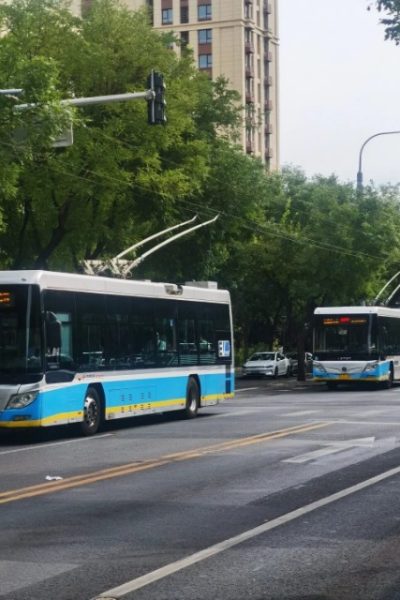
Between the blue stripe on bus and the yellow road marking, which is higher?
the blue stripe on bus

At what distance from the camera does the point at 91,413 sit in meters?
22.8

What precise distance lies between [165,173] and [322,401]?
917cm

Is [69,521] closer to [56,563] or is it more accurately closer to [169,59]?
[56,563]

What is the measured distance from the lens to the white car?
5941 centimetres

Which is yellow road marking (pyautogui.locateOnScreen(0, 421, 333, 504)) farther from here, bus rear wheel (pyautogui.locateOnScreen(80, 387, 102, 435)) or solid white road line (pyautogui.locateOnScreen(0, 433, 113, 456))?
bus rear wheel (pyautogui.locateOnScreen(80, 387, 102, 435))

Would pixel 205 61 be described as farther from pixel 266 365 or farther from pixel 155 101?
pixel 155 101

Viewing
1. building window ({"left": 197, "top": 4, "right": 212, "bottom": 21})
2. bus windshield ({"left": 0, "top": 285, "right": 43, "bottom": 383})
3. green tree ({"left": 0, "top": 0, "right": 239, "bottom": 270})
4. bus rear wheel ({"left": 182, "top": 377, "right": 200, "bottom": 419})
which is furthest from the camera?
building window ({"left": 197, "top": 4, "right": 212, "bottom": 21})

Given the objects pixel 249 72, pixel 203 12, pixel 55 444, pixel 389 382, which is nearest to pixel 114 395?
pixel 55 444

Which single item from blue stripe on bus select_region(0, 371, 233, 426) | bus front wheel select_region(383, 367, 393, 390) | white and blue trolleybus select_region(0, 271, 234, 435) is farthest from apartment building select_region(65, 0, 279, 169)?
blue stripe on bus select_region(0, 371, 233, 426)

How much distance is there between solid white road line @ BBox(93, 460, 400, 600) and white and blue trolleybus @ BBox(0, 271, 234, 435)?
805 cm

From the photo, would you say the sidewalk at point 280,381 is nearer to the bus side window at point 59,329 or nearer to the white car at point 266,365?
the white car at point 266,365

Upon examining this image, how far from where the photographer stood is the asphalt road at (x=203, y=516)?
8453mm

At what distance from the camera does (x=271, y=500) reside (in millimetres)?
12773

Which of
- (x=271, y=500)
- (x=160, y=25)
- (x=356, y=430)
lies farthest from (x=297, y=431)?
(x=160, y=25)
